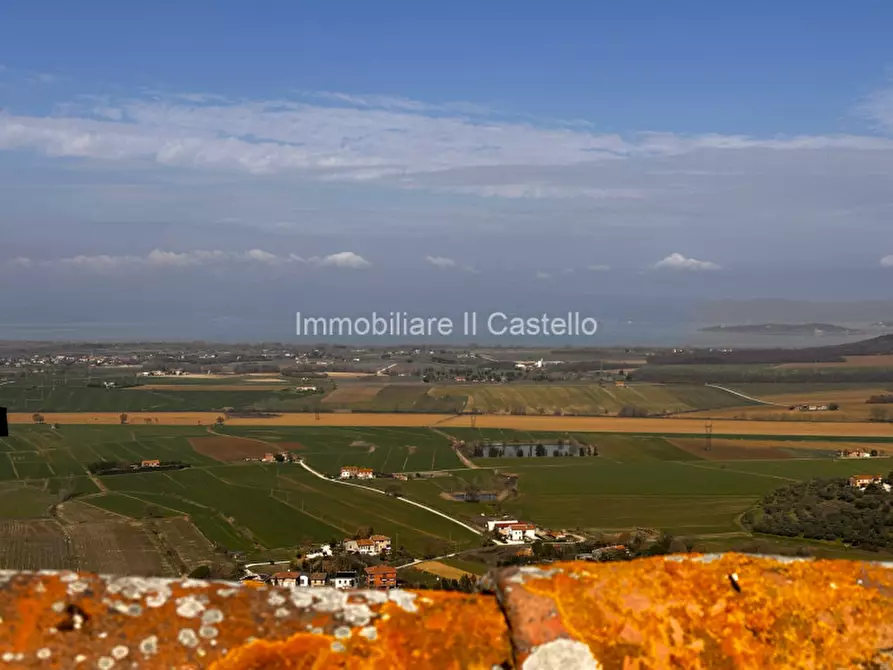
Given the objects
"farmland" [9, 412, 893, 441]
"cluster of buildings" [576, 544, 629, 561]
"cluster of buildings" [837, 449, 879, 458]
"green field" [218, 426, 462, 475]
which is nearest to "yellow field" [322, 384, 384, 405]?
"farmland" [9, 412, 893, 441]

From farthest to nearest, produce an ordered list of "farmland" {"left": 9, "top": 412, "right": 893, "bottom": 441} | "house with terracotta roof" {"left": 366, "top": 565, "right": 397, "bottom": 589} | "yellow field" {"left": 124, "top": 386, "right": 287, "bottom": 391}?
"yellow field" {"left": 124, "top": 386, "right": 287, "bottom": 391}, "farmland" {"left": 9, "top": 412, "right": 893, "bottom": 441}, "house with terracotta roof" {"left": 366, "top": 565, "right": 397, "bottom": 589}

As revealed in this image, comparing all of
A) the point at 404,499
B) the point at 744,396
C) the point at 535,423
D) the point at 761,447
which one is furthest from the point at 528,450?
the point at 744,396

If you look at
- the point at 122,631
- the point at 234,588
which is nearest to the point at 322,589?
the point at 234,588

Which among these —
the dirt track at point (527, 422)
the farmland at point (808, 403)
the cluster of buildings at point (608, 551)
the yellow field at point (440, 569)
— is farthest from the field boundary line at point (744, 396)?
the yellow field at point (440, 569)

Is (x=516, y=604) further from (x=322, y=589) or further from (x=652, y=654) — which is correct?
(x=322, y=589)

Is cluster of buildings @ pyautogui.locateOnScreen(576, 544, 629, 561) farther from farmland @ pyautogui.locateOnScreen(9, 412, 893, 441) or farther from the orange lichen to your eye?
farmland @ pyautogui.locateOnScreen(9, 412, 893, 441)

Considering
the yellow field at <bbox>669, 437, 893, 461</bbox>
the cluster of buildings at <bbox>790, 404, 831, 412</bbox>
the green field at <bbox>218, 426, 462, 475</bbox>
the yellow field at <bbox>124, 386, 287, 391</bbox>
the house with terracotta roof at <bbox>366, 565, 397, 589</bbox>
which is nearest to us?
the house with terracotta roof at <bbox>366, 565, 397, 589</bbox>

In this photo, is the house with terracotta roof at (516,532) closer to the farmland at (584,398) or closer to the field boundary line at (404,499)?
the field boundary line at (404,499)

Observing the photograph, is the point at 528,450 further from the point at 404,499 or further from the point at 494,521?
the point at 494,521
